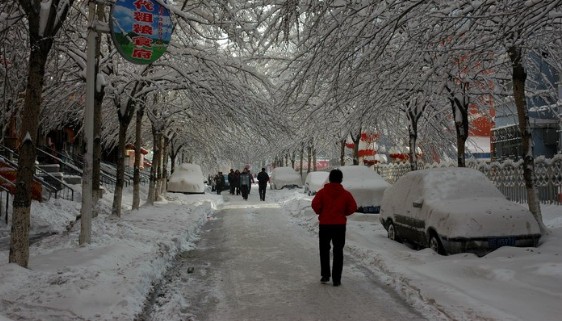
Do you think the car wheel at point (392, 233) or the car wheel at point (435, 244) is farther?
the car wheel at point (392, 233)

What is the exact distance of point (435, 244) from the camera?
8375 mm

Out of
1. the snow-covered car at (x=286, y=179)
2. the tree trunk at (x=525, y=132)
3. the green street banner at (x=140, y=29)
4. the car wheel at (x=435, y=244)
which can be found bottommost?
the car wheel at (x=435, y=244)

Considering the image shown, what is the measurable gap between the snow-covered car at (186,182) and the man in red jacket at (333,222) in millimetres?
23662

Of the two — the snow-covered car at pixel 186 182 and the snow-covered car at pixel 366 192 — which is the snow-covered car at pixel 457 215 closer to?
the snow-covered car at pixel 366 192

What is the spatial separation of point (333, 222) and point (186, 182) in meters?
24.1

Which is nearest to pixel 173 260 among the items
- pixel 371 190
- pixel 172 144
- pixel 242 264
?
pixel 242 264

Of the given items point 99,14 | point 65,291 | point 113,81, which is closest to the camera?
point 65,291

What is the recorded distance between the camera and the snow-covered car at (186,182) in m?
29.7

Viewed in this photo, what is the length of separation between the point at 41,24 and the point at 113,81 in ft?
20.4

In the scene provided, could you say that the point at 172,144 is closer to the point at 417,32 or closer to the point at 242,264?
the point at 242,264

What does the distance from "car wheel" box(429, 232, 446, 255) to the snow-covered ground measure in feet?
0.67

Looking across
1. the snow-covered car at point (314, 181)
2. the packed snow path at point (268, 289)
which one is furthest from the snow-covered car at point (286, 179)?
the packed snow path at point (268, 289)

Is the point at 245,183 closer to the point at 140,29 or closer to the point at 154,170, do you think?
the point at 154,170

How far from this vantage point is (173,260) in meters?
8.63
